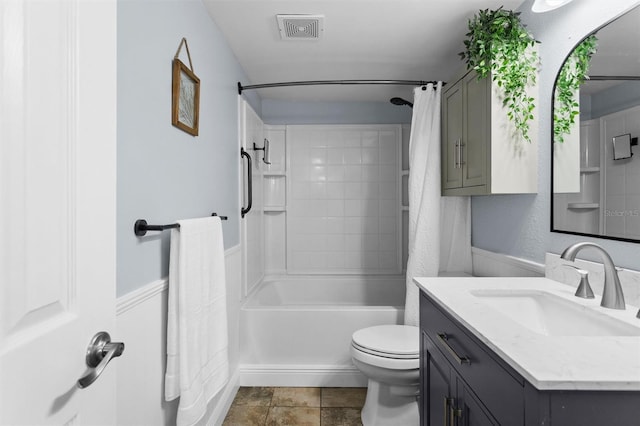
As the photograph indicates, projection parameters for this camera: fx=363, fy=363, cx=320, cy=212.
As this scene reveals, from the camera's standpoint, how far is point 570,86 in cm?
152

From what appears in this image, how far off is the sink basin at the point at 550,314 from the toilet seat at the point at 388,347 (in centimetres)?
65

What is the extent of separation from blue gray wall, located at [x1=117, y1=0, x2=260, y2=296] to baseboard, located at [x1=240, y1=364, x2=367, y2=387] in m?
1.22

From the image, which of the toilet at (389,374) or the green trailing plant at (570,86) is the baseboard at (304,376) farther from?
the green trailing plant at (570,86)

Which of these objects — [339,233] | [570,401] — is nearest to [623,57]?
[570,401]

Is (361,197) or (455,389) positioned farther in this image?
(361,197)

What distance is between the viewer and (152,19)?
4.18ft

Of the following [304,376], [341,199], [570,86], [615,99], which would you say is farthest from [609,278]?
[341,199]

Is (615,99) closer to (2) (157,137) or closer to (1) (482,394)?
(1) (482,394)

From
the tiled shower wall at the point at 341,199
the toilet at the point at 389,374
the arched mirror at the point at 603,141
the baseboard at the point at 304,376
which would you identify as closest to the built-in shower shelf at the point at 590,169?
the arched mirror at the point at 603,141

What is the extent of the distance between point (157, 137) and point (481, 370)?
50.5 inches

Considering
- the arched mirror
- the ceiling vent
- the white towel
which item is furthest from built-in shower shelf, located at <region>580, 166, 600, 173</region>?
the white towel

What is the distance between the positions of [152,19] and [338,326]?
6.60ft

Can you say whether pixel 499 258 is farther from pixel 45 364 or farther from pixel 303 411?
pixel 45 364

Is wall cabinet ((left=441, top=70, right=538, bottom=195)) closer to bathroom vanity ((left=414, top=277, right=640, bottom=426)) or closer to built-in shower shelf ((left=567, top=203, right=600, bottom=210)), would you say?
built-in shower shelf ((left=567, top=203, right=600, bottom=210))
